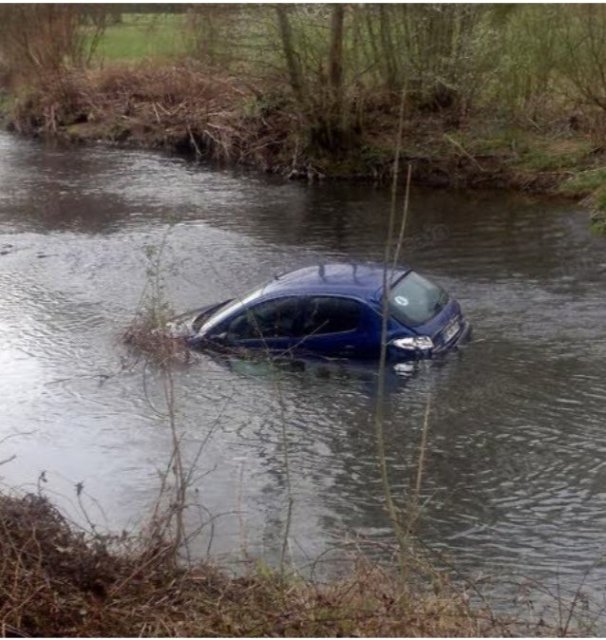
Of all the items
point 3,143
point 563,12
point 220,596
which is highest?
point 563,12

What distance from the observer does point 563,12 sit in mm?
28625

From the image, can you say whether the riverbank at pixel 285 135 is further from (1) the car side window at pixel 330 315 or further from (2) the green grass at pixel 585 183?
(1) the car side window at pixel 330 315

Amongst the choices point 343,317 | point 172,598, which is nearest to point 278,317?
point 343,317

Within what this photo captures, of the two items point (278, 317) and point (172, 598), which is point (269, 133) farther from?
point (172, 598)

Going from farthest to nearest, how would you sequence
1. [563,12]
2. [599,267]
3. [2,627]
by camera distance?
[563,12]
[599,267]
[2,627]

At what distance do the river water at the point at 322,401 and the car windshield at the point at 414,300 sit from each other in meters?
0.68

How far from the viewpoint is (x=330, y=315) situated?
15.0m

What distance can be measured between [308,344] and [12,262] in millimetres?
8970

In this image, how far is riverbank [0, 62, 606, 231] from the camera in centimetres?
2897

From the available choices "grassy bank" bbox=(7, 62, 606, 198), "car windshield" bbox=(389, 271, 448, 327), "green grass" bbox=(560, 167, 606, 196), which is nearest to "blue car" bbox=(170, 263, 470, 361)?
"car windshield" bbox=(389, 271, 448, 327)

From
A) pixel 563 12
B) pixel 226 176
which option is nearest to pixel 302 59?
pixel 226 176

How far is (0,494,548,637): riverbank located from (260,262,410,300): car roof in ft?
23.3

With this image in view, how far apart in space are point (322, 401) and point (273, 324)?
5.09 feet

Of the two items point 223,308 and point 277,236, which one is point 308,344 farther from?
point 277,236
